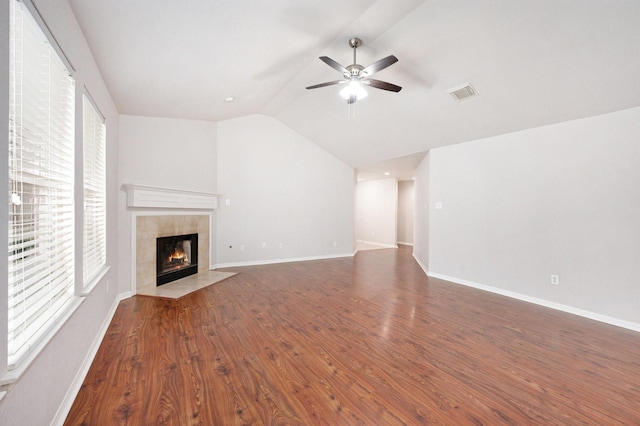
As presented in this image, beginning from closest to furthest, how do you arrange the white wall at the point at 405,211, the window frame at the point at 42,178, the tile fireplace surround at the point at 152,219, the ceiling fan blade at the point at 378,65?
the window frame at the point at 42,178 → the ceiling fan blade at the point at 378,65 → the tile fireplace surround at the point at 152,219 → the white wall at the point at 405,211

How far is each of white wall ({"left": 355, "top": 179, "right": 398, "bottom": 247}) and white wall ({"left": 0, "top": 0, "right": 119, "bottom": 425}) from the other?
7.95m

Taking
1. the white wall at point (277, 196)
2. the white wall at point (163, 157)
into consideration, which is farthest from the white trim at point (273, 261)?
the white wall at point (163, 157)

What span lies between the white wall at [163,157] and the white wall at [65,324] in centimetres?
89

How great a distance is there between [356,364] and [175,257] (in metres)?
3.96

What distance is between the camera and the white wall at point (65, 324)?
110cm

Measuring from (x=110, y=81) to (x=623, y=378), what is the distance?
18.0ft

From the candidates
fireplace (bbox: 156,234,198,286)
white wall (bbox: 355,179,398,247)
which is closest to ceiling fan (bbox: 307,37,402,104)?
fireplace (bbox: 156,234,198,286)

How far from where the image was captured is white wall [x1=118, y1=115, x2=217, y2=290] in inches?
158

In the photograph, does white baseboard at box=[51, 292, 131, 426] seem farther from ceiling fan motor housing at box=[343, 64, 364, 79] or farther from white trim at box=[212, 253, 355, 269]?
ceiling fan motor housing at box=[343, 64, 364, 79]

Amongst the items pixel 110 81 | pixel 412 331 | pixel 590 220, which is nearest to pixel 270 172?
pixel 110 81

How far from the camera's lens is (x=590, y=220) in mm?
3363

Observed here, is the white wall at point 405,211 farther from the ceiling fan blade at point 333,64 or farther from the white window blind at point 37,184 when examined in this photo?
the white window blind at point 37,184

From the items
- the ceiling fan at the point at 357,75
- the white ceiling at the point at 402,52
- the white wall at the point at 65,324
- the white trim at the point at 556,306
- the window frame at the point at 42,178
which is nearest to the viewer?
the white wall at the point at 65,324

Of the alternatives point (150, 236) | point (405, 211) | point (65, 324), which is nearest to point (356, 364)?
point (65, 324)
